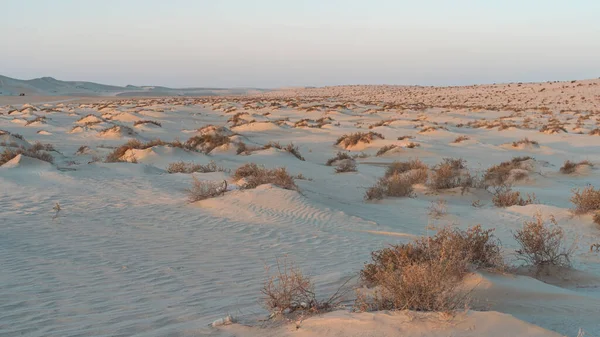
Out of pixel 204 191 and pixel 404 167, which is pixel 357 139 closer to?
pixel 404 167

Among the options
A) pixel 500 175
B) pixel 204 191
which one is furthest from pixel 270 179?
pixel 500 175

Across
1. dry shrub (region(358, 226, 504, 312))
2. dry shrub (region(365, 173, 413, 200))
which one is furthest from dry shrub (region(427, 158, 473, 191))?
dry shrub (region(358, 226, 504, 312))

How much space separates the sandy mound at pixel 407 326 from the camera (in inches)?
132

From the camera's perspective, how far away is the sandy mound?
11.0 feet

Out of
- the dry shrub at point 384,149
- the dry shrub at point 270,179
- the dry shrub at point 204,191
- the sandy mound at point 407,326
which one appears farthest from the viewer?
the dry shrub at point 384,149

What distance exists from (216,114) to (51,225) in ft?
105

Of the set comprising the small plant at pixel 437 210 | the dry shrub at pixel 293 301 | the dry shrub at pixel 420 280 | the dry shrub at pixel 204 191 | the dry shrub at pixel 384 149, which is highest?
the dry shrub at pixel 420 280

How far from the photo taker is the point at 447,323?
3457mm

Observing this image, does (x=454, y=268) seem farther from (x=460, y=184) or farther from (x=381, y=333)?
(x=460, y=184)

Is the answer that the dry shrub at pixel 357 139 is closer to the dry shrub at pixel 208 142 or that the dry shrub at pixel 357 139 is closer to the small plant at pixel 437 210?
the dry shrub at pixel 208 142

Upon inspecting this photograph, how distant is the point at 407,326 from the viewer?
345 centimetres

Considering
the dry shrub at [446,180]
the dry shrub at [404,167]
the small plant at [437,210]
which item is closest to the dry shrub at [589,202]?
the small plant at [437,210]

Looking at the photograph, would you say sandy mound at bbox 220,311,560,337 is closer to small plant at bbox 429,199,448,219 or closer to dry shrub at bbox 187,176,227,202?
small plant at bbox 429,199,448,219

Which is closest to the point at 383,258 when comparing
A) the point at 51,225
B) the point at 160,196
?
the point at 51,225
